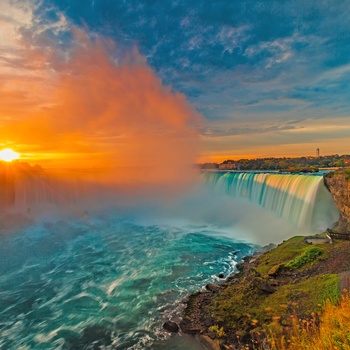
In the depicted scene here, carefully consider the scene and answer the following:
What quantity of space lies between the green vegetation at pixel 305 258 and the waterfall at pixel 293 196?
32.5 feet

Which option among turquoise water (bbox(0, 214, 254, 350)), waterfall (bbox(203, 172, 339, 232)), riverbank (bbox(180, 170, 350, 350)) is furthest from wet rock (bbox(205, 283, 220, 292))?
waterfall (bbox(203, 172, 339, 232))

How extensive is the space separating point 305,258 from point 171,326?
7514 millimetres

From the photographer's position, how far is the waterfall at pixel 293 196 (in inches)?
878

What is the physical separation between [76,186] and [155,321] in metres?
45.3

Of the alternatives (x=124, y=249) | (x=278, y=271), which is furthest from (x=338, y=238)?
(x=124, y=249)

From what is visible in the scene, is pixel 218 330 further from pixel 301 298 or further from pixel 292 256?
pixel 292 256

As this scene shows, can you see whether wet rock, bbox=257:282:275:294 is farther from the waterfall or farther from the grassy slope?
the waterfall

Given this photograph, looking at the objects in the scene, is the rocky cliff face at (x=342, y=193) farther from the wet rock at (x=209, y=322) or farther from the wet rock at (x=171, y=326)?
the wet rock at (x=171, y=326)

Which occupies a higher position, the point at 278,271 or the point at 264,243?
the point at 278,271

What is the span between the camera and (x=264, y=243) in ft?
71.3

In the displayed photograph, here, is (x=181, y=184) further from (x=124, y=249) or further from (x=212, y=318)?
(x=212, y=318)

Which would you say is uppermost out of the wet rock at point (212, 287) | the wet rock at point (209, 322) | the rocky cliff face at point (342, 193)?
the rocky cliff face at point (342, 193)

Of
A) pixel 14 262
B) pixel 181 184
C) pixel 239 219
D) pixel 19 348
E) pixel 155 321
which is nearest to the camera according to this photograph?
pixel 19 348

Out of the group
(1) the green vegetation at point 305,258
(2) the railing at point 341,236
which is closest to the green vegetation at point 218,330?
(1) the green vegetation at point 305,258
